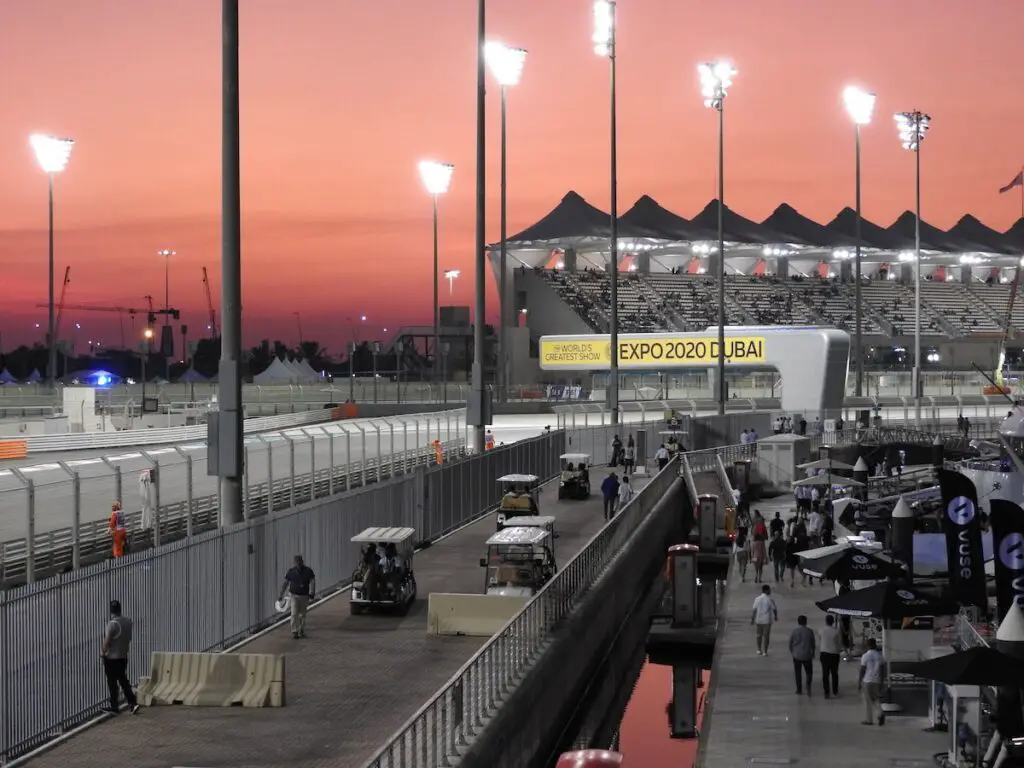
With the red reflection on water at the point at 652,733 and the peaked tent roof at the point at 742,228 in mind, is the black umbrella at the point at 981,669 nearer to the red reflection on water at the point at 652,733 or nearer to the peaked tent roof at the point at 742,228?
the red reflection on water at the point at 652,733

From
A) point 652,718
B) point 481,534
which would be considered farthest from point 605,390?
point 652,718

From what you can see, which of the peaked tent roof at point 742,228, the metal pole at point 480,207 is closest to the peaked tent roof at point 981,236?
the peaked tent roof at point 742,228

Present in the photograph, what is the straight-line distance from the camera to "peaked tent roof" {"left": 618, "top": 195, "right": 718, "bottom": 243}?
12664 centimetres

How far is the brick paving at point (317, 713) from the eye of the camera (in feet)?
45.4

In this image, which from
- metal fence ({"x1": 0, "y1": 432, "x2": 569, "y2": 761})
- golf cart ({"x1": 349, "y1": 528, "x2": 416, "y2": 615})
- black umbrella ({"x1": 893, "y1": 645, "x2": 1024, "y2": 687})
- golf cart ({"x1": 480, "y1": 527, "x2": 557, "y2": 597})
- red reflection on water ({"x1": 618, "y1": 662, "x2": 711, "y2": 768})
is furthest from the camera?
red reflection on water ({"x1": 618, "y1": 662, "x2": 711, "y2": 768})

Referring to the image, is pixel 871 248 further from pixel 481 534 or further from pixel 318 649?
pixel 318 649

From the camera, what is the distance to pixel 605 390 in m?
78.7

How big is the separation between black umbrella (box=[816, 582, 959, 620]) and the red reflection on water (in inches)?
143

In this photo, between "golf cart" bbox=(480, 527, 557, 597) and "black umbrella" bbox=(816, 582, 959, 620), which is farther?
"golf cart" bbox=(480, 527, 557, 597)

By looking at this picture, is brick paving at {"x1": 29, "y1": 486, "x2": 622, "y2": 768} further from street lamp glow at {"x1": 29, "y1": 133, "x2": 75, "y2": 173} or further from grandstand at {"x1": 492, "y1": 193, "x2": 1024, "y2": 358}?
grandstand at {"x1": 492, "y1": 193, "x2": 1024, "y2": 358}

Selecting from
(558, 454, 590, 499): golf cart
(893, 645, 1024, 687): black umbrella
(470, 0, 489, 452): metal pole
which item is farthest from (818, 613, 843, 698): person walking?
(558, 454, 590, 499): golf cart

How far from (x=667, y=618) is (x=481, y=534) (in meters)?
5.08

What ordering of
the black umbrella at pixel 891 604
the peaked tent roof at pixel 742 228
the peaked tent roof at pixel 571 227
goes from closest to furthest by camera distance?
the black umbrella at pixel 891 604 → the peaked tent roof at pixel 571 227 → the peaked tent roof at pixel 742 228

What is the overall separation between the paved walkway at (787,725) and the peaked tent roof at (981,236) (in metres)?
134
